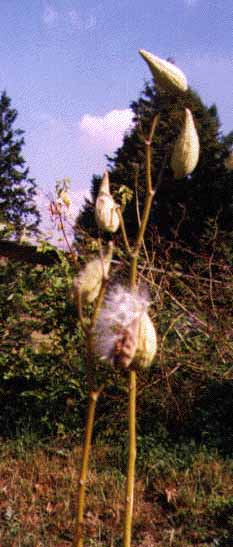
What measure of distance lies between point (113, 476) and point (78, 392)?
91cm

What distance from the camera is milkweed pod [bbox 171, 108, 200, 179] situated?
33.8 inches

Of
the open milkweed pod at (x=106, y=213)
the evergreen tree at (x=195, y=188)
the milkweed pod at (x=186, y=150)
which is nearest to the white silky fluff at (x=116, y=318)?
the open milkweed pod at (x=106, y=213)

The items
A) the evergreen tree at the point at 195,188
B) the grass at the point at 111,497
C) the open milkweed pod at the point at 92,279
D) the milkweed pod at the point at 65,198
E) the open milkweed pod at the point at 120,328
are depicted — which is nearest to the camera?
the open milkweed pod at the point at 120,328

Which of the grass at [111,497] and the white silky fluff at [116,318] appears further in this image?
the grass at [111,497]

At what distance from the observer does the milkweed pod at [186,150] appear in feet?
2.81

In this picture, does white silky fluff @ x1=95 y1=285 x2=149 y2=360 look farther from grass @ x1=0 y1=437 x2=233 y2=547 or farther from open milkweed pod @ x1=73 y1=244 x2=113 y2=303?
grass @ x1=0 y1=437 x2=233 y2=547

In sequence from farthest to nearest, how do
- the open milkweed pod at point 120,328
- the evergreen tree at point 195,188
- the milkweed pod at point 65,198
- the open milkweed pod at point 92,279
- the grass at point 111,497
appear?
1. the evergreen tree at point 195,188
2. the milkweed pod at point 65,198
3. the grass at point 111,497
4. the open milkweed pod at point 92,279
5. the open milkweed pod at point 120,328

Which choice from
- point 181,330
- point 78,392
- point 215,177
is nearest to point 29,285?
point 78,392

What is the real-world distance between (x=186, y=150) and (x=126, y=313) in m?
0.28

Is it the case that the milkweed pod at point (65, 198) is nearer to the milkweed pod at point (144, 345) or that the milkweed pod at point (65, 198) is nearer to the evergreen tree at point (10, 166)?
the milkweed pod at point (144, 345)

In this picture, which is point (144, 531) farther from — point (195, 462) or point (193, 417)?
point (193, 417)

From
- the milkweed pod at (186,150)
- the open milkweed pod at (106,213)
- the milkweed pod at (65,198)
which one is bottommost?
the open milkweed pod at (106,213)

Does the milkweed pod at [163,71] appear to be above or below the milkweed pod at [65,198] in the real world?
below

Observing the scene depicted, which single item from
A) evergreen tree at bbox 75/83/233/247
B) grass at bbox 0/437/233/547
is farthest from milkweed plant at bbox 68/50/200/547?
evergreen tree at bbox 75/83/233/247
